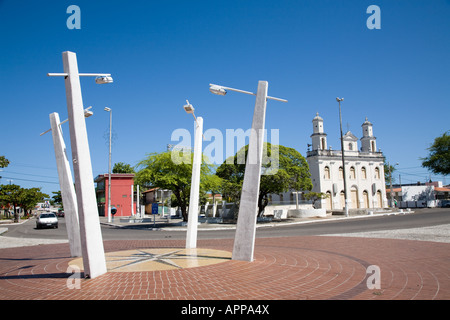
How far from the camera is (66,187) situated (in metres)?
8.80

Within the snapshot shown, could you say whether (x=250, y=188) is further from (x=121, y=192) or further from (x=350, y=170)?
(x=121, y=192)

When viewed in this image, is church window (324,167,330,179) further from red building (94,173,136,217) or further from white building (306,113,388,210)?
red building (94,173,136,217)

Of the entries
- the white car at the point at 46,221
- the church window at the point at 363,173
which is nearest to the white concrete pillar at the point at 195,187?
the white car at the point at 46,221

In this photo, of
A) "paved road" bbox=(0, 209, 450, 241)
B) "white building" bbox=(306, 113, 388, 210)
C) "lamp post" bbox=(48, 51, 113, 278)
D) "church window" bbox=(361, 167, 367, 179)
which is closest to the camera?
"lamp post" bbox=(48, 51, 113, 278)

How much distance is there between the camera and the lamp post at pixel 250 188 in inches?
304

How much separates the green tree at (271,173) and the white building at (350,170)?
1611 cm

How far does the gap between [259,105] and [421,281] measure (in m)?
5.07

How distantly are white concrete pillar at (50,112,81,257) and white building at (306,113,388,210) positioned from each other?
44.3m

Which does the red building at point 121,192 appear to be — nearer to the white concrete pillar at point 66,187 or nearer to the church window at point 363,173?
the church window at point 363,173

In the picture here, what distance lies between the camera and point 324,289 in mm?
5199

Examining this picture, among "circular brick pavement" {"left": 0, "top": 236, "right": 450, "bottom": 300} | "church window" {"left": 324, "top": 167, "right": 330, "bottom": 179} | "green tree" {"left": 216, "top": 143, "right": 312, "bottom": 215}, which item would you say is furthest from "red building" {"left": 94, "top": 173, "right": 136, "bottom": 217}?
"circular brick pavement" {"left": 0, "top": 236, "right": 450, "bottom": 300}

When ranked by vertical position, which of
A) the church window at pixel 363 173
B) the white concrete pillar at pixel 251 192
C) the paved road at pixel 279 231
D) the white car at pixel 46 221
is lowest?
the paved road at pixel 279 231

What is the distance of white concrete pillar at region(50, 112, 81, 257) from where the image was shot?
8625 millimetres

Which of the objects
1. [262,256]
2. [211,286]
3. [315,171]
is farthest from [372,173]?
[211,286]
